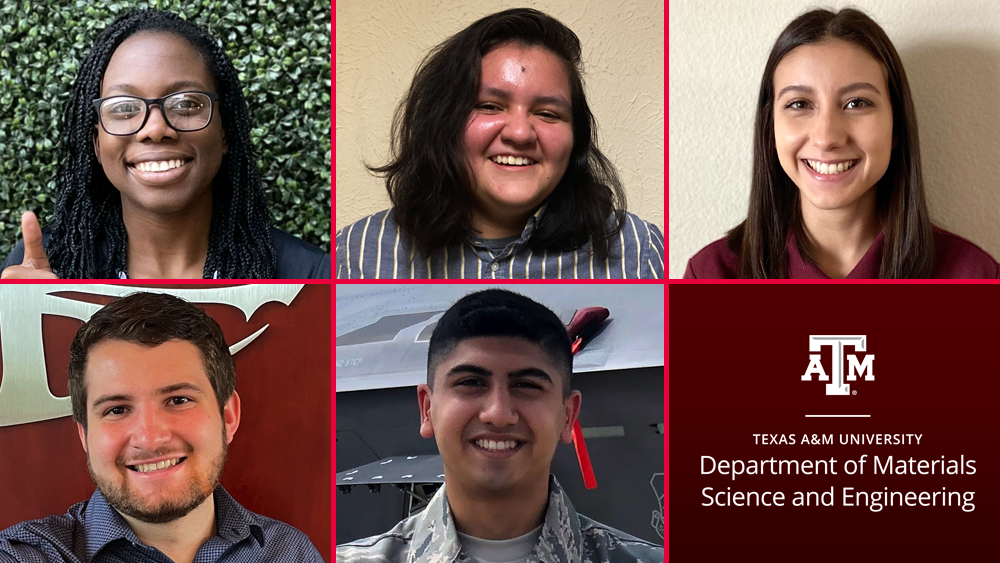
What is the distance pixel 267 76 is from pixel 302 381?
757 mm

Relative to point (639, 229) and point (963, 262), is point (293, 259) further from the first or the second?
point (963, 262)

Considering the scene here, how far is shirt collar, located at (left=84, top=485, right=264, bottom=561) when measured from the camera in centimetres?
176

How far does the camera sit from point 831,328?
1852 mm

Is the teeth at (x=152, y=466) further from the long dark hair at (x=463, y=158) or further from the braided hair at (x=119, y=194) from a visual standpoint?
the long dark hair at (x=463, y=158)

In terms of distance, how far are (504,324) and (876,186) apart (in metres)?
0.90

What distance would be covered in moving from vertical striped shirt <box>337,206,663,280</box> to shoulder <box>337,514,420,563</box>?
55 cm

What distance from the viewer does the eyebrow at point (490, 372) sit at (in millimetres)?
1816

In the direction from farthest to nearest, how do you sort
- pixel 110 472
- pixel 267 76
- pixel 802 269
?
pixel 267 76
pixel 802 269
pixel 110 472

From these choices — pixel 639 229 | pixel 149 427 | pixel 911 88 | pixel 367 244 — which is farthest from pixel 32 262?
pixel 911 88

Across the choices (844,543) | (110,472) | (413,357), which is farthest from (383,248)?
(844,543)

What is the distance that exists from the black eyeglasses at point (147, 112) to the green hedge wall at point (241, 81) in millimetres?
239

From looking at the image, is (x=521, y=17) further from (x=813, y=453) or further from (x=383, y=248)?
(x=813, y=453)

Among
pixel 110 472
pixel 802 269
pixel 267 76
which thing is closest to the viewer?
pixel 110 472

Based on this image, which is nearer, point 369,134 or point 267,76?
point 369,134
